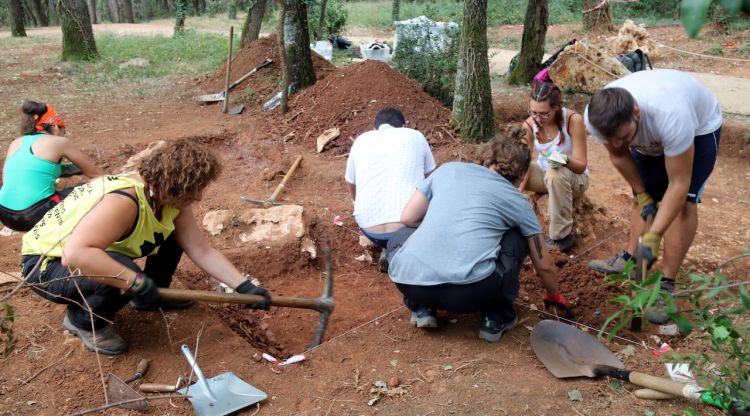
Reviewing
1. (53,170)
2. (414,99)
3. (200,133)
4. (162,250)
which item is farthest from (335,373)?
(200,133)

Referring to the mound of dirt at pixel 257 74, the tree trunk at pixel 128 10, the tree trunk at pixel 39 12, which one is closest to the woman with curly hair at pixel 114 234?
the mound of dirt at pixel 257 74

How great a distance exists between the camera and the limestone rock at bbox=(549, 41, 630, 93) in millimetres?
7547

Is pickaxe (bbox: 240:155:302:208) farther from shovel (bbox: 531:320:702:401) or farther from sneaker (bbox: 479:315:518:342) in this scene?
shovel (bbox: 531:320:702:401)

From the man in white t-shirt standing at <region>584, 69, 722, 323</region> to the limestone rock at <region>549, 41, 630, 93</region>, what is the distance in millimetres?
4665

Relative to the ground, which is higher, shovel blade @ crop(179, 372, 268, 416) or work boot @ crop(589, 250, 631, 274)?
shovel blade @ crop(179, 372, 268, 416)

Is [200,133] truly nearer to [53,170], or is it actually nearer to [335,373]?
[53,170]

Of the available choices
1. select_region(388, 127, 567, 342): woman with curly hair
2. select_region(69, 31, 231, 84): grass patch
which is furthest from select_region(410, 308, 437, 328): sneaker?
select_region(69, 31, 231, 84): grass patch

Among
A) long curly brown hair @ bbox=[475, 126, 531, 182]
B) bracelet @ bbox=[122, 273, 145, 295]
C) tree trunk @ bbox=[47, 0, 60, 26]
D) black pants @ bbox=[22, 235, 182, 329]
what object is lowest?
tree trunk @ bbox=[47, 0, 60, 26]

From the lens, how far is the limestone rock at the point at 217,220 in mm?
4258

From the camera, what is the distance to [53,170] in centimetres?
372

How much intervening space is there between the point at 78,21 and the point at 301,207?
29.0ft

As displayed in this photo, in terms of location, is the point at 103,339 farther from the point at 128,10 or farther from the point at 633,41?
the point at 128,10

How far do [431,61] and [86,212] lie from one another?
214 inches

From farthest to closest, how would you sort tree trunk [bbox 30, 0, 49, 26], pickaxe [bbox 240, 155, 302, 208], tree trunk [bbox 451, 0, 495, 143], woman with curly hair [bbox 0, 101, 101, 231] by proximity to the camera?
tree trunk [bbox 30, 0, 49, 26] → tree trunk [bbox 451, 0, 495, 143] → pickaxe [bbox 240, 155, 302, 208] → woman with curly hair [bbox 0, 101, 101, 231]
